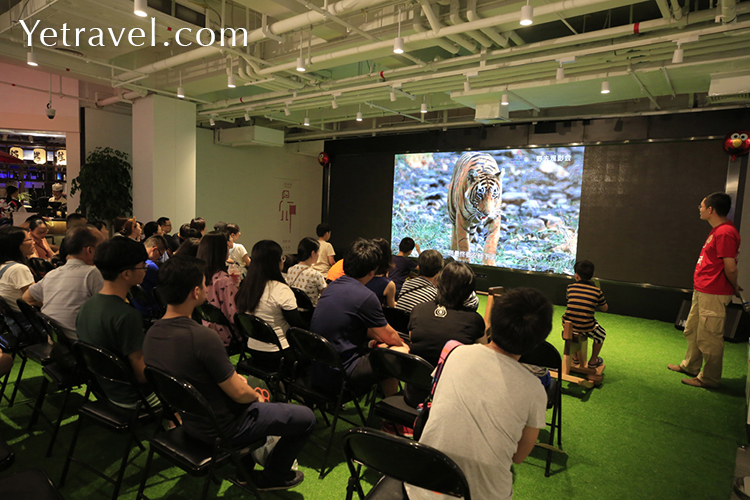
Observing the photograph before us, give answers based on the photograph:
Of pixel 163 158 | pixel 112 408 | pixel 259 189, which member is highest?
A: pixel 163 158

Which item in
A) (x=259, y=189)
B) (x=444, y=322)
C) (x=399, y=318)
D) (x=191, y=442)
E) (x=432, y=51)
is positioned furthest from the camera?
(x=259, y=189)

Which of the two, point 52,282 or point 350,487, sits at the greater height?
point 52,282

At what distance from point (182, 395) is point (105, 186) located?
713 centimetres

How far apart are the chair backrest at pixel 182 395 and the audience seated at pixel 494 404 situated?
86cm

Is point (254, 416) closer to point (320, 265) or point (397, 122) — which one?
point (320, 265)

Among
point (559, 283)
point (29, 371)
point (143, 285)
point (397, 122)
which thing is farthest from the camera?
point (397, 122)

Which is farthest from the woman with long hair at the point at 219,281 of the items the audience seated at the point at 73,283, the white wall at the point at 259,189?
the white wall at the point at 259,189

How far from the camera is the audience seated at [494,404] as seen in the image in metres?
1.33

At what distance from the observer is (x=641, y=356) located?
4930 mm

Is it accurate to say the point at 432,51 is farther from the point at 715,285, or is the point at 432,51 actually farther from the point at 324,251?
the point at 715,285

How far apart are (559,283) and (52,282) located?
720 centimetres

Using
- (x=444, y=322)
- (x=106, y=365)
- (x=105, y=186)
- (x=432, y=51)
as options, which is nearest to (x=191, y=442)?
(x=106, y=365)

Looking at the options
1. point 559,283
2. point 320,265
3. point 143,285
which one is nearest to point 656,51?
point 559,283

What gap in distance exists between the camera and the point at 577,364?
4145mm
